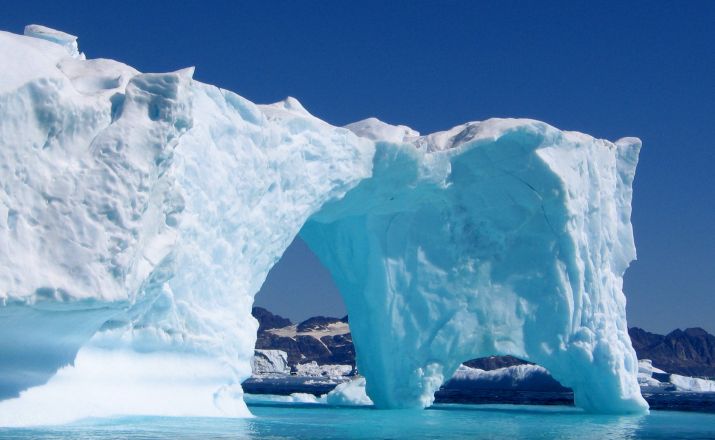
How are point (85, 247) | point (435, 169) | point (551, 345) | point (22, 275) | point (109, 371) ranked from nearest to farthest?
point (22, 275), point (85, 247), point (109, 371), point (435, 169), point (551, 345)

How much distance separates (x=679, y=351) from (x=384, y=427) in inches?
2864

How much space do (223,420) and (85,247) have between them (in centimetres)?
431

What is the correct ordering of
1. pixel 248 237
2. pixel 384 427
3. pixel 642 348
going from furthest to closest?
pixel 642 348
pixel 248 237
pixel 384 427

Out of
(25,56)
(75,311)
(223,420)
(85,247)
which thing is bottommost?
(223,420)

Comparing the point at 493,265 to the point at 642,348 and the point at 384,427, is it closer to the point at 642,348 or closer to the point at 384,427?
the point at 384,427

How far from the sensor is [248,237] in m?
14.4

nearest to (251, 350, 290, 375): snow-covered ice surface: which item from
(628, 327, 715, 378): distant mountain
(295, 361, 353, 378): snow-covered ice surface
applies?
(295, 361, 353, 378): snow-covered ice surface

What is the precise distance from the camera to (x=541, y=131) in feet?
56.4

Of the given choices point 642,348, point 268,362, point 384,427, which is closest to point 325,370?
point 268,362

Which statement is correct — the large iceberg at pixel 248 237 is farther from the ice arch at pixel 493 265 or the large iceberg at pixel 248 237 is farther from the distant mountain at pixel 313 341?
the distant mountain at pixel 313 341

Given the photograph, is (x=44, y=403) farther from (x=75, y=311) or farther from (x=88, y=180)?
(x=88, y=180)

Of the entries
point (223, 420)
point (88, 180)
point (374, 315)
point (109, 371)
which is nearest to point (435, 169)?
point (374, 315)

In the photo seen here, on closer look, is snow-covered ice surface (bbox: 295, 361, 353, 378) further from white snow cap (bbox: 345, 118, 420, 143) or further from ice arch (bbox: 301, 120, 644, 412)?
white snow cap (bbox: 345, 118, 420, 143)

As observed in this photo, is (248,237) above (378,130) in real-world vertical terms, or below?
below
